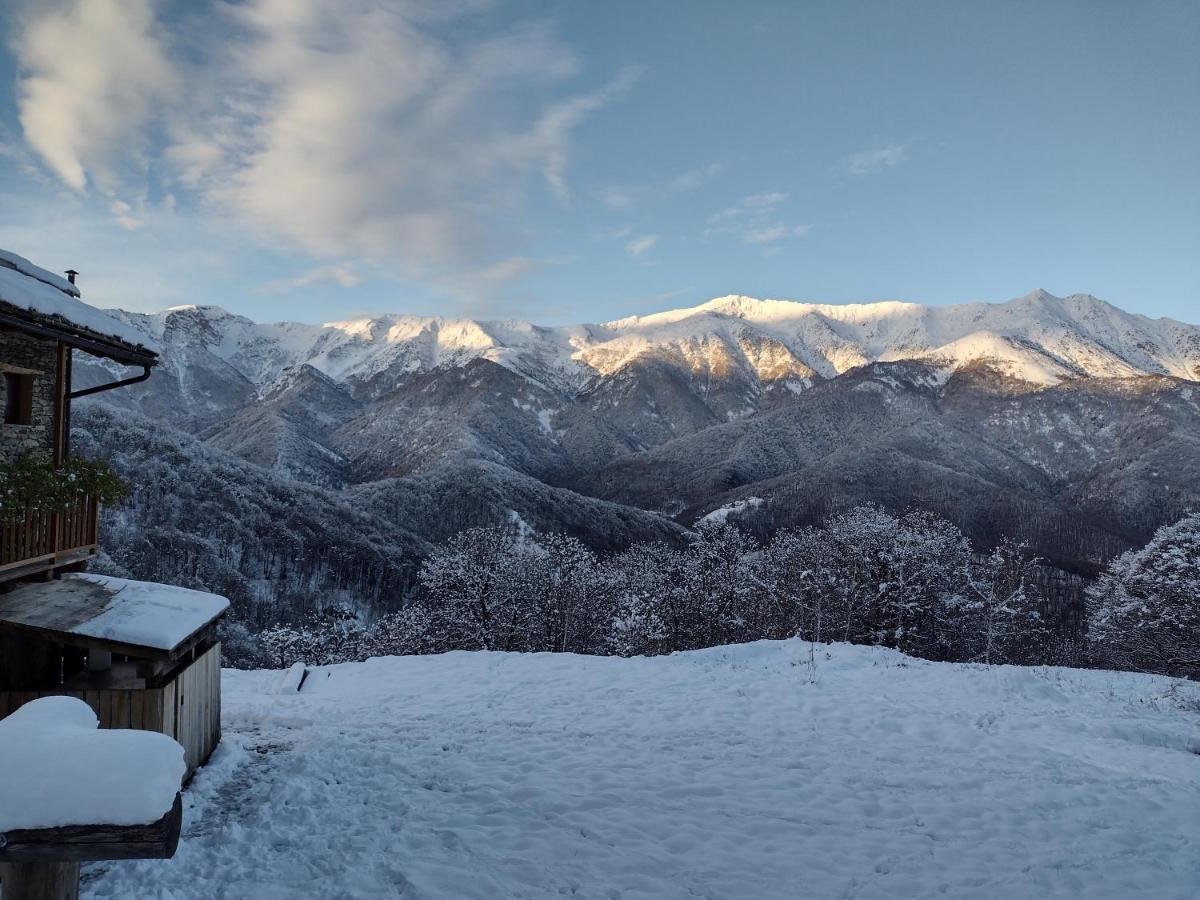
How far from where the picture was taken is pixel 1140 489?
17962cm

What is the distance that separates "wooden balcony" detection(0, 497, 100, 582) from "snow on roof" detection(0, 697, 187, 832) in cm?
831

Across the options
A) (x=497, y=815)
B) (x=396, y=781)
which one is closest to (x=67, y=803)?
(x=497, y=815)

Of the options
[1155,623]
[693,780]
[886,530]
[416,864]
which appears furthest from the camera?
[886,530]

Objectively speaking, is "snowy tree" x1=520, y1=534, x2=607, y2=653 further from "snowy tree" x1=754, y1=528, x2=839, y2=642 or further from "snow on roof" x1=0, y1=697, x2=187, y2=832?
"snow on roof" x1=0, y1=697, x2=187, y2=832

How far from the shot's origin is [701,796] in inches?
395

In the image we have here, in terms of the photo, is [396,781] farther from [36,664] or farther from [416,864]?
→ [36,664]

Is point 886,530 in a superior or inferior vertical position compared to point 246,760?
superior

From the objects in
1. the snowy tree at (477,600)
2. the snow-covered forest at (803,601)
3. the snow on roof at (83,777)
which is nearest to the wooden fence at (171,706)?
the snow on roof at (83,777)

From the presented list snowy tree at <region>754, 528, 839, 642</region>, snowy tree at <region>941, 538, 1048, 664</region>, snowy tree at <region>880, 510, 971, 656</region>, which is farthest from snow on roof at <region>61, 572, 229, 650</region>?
snowy tree at <region>941, 538, 1048, 664</region>

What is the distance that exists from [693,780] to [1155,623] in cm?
3367

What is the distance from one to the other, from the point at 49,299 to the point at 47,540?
3616 mm

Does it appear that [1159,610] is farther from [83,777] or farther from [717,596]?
[83,777]

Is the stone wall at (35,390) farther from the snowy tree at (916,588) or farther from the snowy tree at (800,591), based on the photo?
the snowy tree at (916,588)

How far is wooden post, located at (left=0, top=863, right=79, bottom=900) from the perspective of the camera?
9.52 feet
